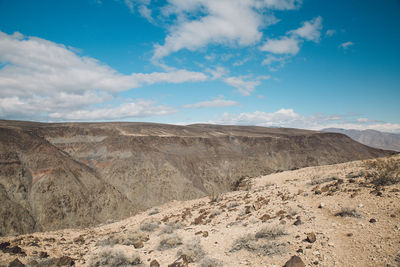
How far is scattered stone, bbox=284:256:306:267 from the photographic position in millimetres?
5191

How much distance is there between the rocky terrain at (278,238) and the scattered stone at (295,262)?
0.08ft

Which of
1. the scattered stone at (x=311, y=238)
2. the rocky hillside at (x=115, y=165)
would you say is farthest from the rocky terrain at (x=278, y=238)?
the rocky hillside at (x=115, y=165)

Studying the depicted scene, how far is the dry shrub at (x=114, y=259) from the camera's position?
7.21 m

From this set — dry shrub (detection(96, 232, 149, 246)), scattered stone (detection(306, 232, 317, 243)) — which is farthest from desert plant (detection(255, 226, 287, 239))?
dry shrub (detection(96, 232, 149, 246))

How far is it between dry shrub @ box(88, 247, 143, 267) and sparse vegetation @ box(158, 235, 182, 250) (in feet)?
3.85

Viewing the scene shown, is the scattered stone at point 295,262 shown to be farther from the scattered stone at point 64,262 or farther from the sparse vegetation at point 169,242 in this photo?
the scattered stone at point 64,262

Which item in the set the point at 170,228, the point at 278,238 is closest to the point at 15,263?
the point at 170,228

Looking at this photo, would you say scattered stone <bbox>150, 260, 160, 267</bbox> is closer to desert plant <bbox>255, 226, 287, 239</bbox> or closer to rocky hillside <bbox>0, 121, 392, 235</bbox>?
desert plant <bbox>255, 226, 287, 239</bbox>

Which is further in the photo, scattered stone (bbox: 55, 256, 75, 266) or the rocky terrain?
scattered stone (bbox: 55, 256, 75, 266)

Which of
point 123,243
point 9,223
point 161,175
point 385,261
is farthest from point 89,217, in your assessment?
point 385,261

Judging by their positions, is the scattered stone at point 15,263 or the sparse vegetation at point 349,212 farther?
the scattered stone at point 15,263

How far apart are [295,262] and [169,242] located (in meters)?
5.00

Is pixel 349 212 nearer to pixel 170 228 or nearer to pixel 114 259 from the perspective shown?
pixel 170 228

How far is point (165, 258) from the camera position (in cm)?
737
